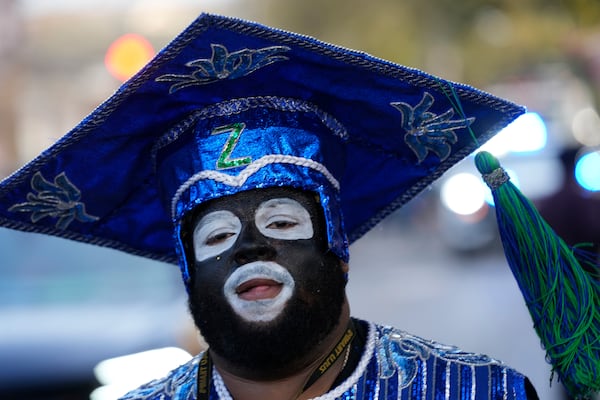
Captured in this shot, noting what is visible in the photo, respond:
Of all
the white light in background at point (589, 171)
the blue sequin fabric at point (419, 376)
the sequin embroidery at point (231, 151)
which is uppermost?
the white light in background at point (589, 171)

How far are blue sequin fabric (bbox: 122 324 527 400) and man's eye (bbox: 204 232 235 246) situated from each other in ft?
1.29

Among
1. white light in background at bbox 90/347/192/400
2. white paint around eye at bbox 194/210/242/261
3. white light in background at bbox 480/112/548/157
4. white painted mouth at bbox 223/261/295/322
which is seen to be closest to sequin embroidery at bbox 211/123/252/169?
white paint around eye at bbox 194/210/242/261

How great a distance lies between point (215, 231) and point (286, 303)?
0.28 meters

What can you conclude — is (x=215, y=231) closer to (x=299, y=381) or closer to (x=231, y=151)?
(x=231, y=151)

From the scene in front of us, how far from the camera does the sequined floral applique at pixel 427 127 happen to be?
9.98 ft

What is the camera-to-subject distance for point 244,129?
114 inches

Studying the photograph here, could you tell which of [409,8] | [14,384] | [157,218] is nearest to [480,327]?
[14,384]

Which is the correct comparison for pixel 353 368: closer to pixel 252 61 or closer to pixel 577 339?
pixel 577 339

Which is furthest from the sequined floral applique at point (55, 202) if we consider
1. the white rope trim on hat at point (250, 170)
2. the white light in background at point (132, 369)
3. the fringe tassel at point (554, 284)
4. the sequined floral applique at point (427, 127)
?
the white light in background at point (132, 369)

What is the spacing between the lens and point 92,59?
36.9 metres

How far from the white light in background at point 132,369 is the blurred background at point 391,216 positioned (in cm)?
1

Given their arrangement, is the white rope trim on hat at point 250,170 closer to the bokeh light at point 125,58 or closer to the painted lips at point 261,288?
the painted lips at point 261,288

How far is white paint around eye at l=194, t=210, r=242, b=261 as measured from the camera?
2846mm

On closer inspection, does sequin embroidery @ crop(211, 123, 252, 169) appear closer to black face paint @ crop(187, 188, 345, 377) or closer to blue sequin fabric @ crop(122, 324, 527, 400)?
black face paint @ crop(187, 188, 345, 377)
